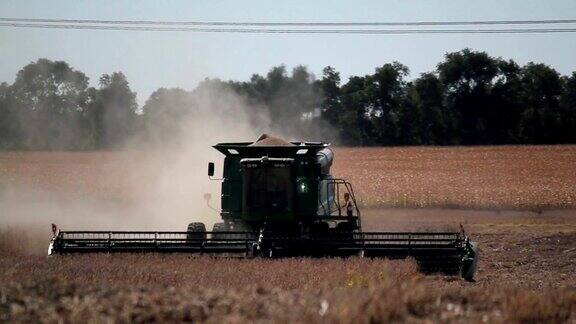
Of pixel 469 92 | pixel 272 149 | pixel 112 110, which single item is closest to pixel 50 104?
pixel 112 110

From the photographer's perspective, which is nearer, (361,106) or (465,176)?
(465,176)

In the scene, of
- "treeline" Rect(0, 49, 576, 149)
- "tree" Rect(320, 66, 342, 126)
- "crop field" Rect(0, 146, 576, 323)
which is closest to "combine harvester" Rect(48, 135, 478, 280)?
"crop field" Rect(0, 146, 576, 323)

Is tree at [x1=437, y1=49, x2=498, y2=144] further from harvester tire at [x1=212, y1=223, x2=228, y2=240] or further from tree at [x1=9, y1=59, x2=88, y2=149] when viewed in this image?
harvester tire at [x1=212, y1=223, x2=228, y2=240]

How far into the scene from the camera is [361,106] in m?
89.8

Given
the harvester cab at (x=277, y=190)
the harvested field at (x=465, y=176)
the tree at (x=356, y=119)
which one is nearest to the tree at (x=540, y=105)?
the harvested field at (x=465, y=176)

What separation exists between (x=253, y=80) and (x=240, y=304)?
6759 cm

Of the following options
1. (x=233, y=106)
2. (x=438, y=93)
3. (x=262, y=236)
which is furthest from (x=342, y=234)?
(x=438, y=93)

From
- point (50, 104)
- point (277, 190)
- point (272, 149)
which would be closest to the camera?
point (277, 190)

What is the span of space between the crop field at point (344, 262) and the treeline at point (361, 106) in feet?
16.7

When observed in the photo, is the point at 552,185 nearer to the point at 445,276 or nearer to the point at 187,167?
the point at 187,167

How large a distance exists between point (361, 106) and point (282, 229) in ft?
224

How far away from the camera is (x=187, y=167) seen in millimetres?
38438

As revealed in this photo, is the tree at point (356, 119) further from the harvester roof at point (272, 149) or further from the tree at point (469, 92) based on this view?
the harvester roof at point (272, 149)

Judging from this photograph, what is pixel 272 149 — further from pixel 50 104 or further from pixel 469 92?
pixel 469 92
